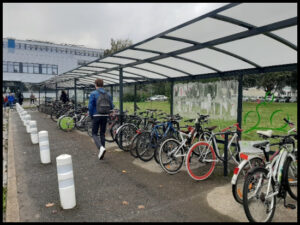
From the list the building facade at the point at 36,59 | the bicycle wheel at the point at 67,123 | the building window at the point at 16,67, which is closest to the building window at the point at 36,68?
the building facade at the point at 36,59

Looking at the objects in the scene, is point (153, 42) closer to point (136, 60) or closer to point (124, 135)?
point (136, 60)

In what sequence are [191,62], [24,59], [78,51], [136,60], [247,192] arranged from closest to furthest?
[247,192] → [191,62] → [136,60] → [24,59] → [78,51]

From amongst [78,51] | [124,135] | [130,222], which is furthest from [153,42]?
[78,51]

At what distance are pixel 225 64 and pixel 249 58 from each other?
2.30 ft

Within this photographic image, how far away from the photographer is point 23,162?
5.25 meters

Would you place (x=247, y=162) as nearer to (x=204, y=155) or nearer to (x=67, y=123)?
(x=204, y=155)

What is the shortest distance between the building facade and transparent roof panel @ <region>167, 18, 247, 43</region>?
131 feet

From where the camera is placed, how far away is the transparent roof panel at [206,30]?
11.2ft

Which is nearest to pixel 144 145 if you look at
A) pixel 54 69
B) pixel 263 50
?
pixel 263 50

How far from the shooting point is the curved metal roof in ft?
9.80

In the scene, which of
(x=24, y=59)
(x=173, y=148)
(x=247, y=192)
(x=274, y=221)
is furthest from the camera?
(x=24, y=59)

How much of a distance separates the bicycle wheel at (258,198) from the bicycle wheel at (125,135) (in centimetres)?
388

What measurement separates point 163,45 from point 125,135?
108 inches

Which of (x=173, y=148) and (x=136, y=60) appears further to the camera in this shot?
(x=136, y=60)
